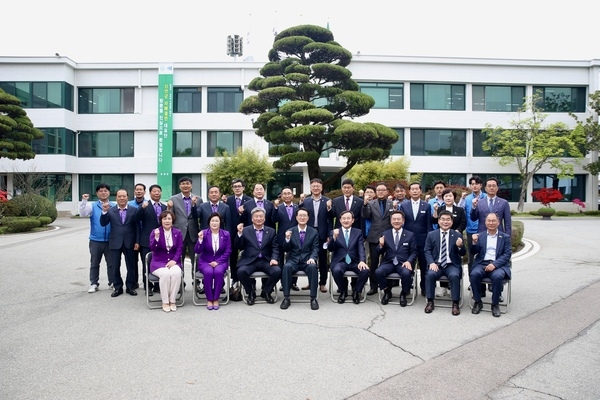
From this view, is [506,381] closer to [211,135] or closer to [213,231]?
[213,231]

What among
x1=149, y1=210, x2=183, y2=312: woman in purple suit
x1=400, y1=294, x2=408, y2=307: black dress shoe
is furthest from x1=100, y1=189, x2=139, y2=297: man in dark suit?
x1=400, y1=294, x2=408, y2=307: black dress shoe

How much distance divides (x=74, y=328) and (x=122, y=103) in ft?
98.0

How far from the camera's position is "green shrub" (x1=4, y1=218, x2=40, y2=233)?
61.7 ft

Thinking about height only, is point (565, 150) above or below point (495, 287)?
above

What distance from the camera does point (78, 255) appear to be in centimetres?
1251

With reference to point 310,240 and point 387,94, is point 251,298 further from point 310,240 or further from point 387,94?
A: point 387,94

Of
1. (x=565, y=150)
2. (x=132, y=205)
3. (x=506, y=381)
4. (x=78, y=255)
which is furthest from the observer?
(x=565, y=150)

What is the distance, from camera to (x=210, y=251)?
7113 millimetres

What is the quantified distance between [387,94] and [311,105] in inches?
649

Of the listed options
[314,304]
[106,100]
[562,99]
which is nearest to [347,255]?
[314,304]

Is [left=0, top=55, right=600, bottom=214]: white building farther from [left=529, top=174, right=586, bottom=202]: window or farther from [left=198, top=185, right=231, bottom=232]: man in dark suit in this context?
[left=198, top=185, right=231, bottom=232]: man in dark suit

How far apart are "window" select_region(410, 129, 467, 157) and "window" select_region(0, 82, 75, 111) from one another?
2427 cm

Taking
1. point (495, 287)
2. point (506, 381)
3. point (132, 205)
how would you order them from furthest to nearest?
point (132, 205) < point (495, 287) < point (506, 381)

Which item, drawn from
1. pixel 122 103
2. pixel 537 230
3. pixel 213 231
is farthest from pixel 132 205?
pixel 122 103
